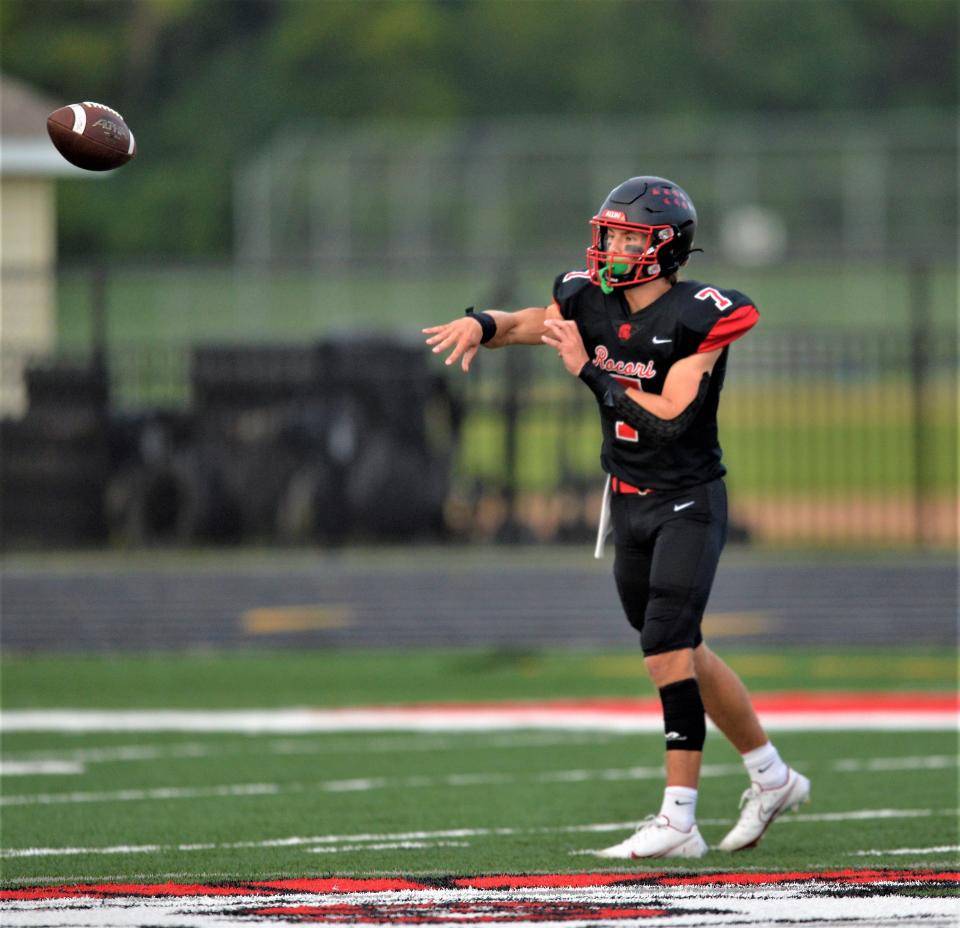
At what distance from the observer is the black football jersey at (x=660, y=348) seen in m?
6.20

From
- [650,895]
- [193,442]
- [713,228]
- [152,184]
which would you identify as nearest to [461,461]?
[193,442]

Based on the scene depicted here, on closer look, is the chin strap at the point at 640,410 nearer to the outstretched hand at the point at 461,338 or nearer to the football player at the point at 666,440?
the football player at the point at 666,440

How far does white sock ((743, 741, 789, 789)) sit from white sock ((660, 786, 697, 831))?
353 millimetres

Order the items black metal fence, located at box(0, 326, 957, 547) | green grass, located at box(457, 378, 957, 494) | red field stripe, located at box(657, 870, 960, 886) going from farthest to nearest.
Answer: green grass, located at box(457, 378, 957, 494), black metal fence, located at box(0, 326, 957, 547), red field stripe, located at box(657, 870, 960, 886)

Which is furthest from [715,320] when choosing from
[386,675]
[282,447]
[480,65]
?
[480,65]

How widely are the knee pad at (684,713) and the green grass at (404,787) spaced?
1.27ft

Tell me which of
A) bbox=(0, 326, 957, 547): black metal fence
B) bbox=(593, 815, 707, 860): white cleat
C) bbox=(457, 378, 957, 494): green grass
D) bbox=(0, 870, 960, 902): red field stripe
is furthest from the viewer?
bbox=(457, 378, 957, 494): green grass

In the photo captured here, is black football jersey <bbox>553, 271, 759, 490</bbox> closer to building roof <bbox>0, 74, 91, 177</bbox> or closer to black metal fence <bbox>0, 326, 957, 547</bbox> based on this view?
black metal fence <bbox>0, 326, 957, 547</bbox>

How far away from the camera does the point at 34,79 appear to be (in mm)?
51250

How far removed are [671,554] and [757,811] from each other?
Answer: 0.92m

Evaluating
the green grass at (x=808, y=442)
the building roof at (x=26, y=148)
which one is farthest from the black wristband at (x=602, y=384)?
the green grass at (x=808, y=442)

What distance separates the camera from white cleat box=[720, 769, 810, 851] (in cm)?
629

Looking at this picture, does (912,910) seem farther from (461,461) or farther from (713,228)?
(713,228)

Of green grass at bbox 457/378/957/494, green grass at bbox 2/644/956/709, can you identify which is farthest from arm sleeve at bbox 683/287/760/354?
green grass at bbox 457/378/957/494
